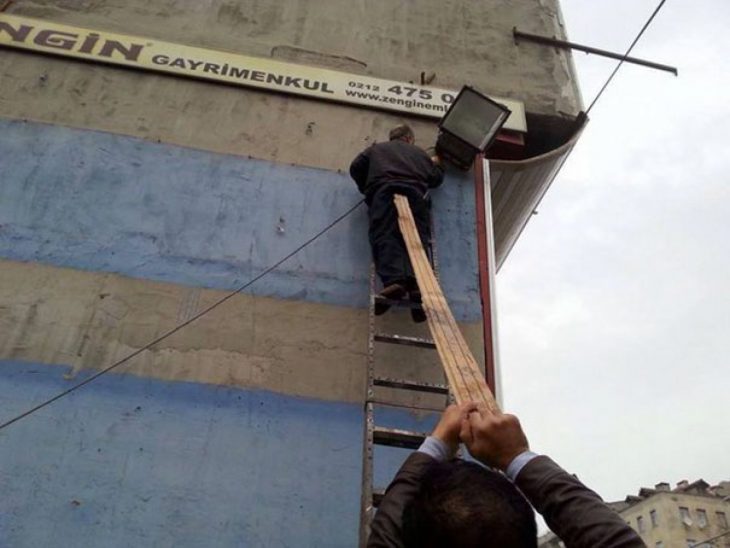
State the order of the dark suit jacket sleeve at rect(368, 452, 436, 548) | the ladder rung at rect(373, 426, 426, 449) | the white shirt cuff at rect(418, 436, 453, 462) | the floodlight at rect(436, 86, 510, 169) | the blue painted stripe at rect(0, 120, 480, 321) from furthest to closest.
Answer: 1. the floodlight at rect(436, 86, 510, 169)
2. the blue painted stripe at rect(0, 120, 480, 321)
3. the ladder rung at rect(373, 426, 426, 449)
4. the white shirt cuff at rect(418, 436, 453, 462)
5. the dark suit jacket sleeve at rect(368, 452, 436, 548)

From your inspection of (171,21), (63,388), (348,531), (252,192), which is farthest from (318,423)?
(171,21)

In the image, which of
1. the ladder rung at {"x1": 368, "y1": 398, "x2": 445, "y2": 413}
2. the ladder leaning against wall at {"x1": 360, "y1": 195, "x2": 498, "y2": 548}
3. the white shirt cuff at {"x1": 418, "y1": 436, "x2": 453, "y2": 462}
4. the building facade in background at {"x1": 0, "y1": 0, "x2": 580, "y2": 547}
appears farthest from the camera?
the ladder rung at {"x1": 368, "y1": 398, "x2": 445, "y2": 413}

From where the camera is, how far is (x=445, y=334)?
2908 mm

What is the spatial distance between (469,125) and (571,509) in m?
4.20

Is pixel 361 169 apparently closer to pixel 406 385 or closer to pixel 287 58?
pixel 406 385

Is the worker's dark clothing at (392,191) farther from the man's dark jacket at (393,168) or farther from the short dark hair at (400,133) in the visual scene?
the short dark hair at (400,133)

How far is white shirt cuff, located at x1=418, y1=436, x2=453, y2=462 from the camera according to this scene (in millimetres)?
1521

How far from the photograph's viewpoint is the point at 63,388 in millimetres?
3705

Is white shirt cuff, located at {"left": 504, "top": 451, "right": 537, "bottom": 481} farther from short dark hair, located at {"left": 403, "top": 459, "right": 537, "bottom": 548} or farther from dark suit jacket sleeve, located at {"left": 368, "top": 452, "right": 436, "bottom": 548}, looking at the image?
dark suit jacket sleeve, located at {"left": 368, "top": 452, "right": 436, "bottom": 548}

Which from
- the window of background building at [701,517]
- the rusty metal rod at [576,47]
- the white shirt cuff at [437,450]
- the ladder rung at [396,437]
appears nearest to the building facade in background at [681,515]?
the window of background building at [701,517]

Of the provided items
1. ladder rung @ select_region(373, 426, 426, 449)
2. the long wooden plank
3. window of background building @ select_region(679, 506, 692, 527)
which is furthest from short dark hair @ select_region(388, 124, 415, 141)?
window of background building @ select_region(679, 506, 692, 527)

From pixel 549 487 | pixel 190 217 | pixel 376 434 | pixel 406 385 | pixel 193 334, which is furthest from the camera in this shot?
pixel 190 217

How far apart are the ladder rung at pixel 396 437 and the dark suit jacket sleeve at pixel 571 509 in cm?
170

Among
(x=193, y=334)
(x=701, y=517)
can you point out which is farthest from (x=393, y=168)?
(x=701, y=517)
